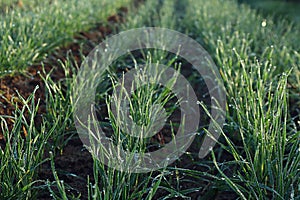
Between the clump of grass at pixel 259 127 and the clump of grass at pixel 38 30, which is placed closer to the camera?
the clump of grass at pixel 259 127

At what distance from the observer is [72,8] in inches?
140

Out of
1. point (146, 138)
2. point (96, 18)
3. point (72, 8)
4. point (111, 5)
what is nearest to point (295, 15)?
point (111, 5)

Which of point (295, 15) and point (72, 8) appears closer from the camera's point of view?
point (72, 8)

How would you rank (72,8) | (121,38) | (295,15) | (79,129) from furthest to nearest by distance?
1. (295,15)
2. (72,8)
3. (121,38)
4. (79,129)

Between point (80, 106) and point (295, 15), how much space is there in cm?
467

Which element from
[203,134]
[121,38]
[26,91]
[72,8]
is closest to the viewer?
[203,134]

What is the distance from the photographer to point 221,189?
5.16ft

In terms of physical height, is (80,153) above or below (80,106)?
below

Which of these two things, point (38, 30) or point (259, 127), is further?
point (38, 30)

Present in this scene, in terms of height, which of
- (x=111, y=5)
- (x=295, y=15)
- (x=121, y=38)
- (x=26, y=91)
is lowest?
(x=26, y=91)

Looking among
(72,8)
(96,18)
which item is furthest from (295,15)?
(72,8)

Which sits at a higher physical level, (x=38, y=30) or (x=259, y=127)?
(x=38, y=30)

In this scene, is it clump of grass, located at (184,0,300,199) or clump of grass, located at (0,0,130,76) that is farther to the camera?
clump of grass, located at (0,0,130,76)

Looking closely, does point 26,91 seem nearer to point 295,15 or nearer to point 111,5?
point 111,5
